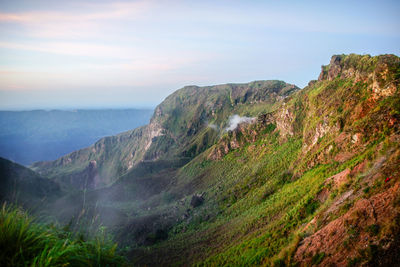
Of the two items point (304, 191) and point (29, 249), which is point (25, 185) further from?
point (29, 249)

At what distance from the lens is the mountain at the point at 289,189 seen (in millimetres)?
10875

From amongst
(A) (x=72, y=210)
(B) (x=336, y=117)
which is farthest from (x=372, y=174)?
(A) (x=72, y=210)

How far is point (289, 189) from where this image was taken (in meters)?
37.3

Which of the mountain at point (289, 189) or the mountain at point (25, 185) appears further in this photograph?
the mountain at point (25, 185)

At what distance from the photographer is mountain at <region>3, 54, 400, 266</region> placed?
10.9 metres

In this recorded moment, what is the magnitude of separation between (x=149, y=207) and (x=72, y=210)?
29.8m

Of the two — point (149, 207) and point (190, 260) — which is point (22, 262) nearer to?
point (190, 260)

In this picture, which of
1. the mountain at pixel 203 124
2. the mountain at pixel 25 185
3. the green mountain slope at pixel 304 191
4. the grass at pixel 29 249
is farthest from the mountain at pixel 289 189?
the mountain at pixel 25 185

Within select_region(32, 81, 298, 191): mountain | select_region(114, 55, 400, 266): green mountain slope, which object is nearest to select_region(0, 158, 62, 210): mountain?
select_region(114, 55, 400, 266): green mountain slope

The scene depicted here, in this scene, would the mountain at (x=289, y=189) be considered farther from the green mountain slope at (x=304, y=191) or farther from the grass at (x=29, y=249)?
the grass at (x=29, y=249)

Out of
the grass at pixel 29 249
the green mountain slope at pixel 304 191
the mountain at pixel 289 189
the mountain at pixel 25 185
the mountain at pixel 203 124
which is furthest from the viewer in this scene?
the mountain at pixel 203 124

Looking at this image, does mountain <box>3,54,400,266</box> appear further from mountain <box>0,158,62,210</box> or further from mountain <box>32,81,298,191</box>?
mountain <box>0,158,62,210</box>

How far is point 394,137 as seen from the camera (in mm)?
17641

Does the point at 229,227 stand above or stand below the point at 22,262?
below
